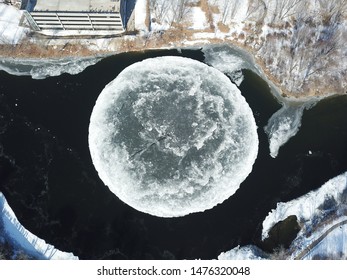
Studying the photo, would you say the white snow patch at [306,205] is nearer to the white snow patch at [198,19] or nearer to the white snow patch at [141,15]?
the white snow patch at [198,19]

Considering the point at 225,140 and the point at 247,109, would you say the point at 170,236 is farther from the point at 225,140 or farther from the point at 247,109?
the point at 247,109

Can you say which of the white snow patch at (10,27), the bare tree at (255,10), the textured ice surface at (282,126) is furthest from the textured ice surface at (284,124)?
the white snow patch at (10,27)

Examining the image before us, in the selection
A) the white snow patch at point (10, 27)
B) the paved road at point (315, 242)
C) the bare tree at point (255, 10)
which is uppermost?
the bare tree at point (255, 10)

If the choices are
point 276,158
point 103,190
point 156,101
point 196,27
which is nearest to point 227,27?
point 196,27

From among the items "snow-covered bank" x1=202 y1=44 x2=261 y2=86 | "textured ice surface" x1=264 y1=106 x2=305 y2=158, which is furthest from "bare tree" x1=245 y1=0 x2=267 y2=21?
"textured ice surface" x1=264 y1=106 x2=305 y2=158

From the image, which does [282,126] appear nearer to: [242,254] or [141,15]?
[242,254]

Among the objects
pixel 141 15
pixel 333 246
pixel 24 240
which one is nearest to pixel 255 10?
pixel 141 15

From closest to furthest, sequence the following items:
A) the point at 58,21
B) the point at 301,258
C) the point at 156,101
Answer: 1. the point at 301,258
2. the point at 156,101
3. the point at 58,21
